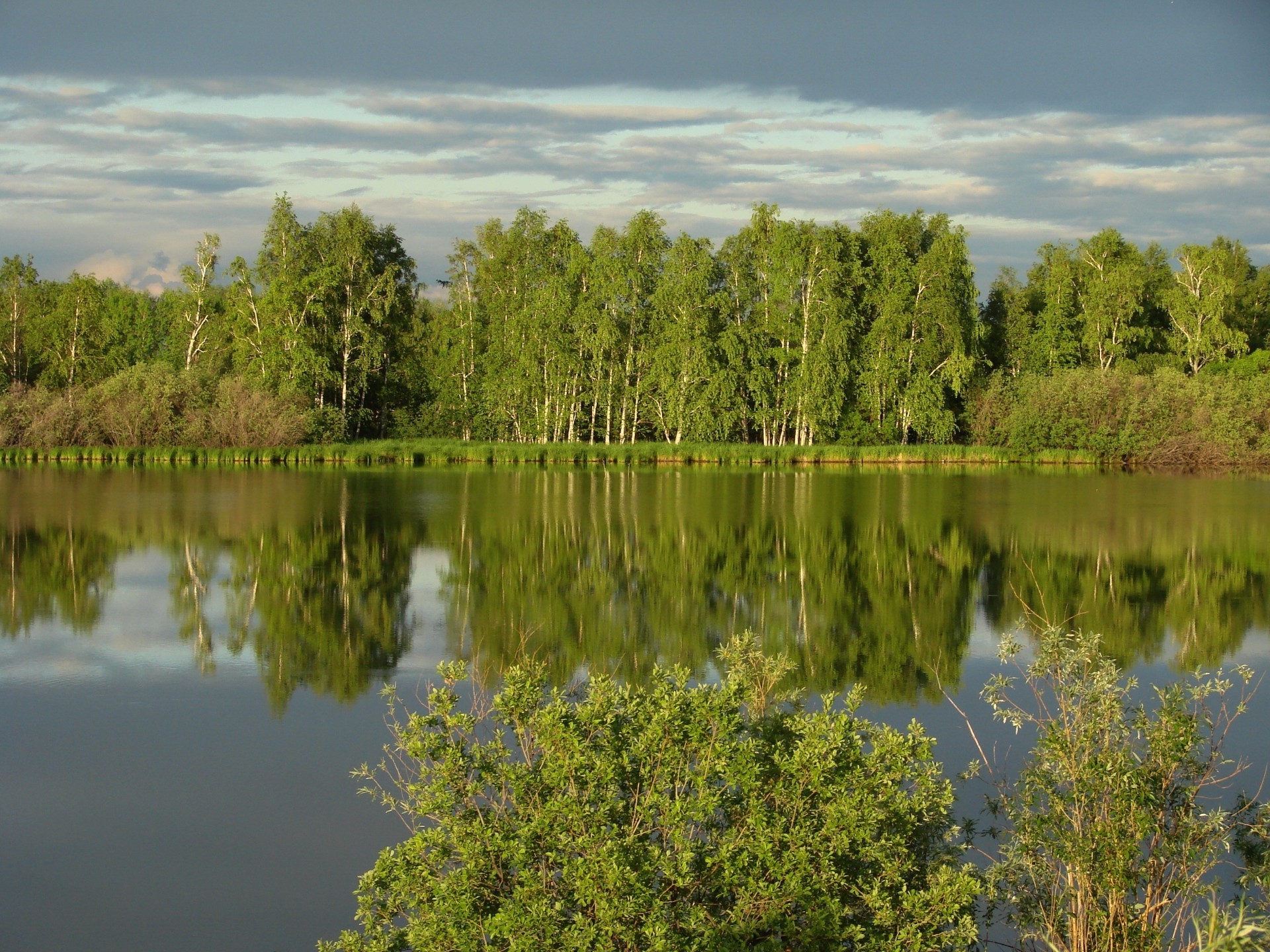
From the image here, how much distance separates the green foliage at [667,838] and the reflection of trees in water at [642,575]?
2713 mm

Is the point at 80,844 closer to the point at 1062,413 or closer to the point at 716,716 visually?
the point at 716,716

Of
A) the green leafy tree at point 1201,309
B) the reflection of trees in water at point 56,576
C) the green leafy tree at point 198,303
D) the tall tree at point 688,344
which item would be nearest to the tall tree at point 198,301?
the green leafy tree at point 198,303

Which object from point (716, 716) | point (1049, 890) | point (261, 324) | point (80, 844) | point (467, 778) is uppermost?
point (261, 324)

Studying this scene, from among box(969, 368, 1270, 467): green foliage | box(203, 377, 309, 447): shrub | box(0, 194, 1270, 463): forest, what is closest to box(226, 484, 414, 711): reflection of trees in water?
box(203, 377, 309, 447): shrub

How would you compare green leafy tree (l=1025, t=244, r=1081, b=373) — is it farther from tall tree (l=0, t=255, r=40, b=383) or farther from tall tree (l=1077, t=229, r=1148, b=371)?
tall tree (l=0, t=255, r=40, b=383)

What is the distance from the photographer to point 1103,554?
2055 centimetres

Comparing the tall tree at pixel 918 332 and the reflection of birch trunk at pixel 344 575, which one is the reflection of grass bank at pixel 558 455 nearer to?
the tall tree at pixel 918 332

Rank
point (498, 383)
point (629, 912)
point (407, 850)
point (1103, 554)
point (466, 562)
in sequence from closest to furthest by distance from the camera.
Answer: point (629, 912)
point (407, 850)
point (466, 562)
point (1103, 554)
point (498, 383)

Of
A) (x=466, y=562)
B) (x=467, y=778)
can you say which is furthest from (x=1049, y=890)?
(x=466, y=562)

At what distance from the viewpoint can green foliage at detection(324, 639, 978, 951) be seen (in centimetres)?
503

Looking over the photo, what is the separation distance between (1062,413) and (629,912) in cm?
5021

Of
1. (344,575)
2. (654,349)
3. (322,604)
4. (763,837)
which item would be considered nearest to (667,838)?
(763,837)

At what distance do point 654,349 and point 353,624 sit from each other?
4061 cm

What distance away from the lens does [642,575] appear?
698 inches
